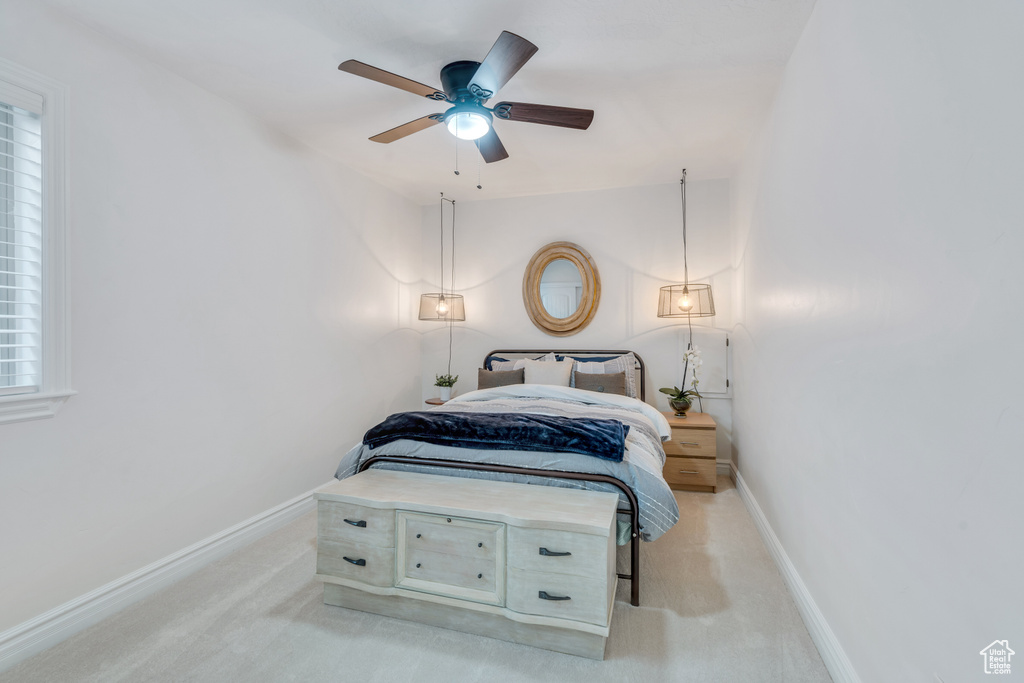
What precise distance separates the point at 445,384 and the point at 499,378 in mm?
762

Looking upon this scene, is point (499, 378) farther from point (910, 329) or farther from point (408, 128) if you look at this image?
point (910, 329)

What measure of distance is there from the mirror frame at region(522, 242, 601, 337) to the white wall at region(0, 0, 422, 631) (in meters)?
1.81

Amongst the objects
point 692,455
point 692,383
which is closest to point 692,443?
point 692,455

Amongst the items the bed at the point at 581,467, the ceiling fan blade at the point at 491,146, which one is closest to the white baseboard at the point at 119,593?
the bed at the point at 581,467

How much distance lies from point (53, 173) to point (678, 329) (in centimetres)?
421

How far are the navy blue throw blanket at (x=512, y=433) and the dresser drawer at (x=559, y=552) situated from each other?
0.50 meters

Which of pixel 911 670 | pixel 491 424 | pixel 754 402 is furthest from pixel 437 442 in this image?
pixel 754 402

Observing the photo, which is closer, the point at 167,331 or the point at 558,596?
the point at 558,596

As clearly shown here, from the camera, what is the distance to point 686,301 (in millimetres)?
4078

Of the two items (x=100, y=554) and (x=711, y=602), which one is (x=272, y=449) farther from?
(x=711, y=602)

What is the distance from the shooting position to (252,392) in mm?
2945

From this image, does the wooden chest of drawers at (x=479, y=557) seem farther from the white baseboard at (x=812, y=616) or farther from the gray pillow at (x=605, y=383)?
the gray pillow at (x=605, y=383)

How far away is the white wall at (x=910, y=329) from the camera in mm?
903

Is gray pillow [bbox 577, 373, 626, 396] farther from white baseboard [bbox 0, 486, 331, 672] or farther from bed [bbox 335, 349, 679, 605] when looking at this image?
white baseboard [bbox 0, 486, 331, 672]
